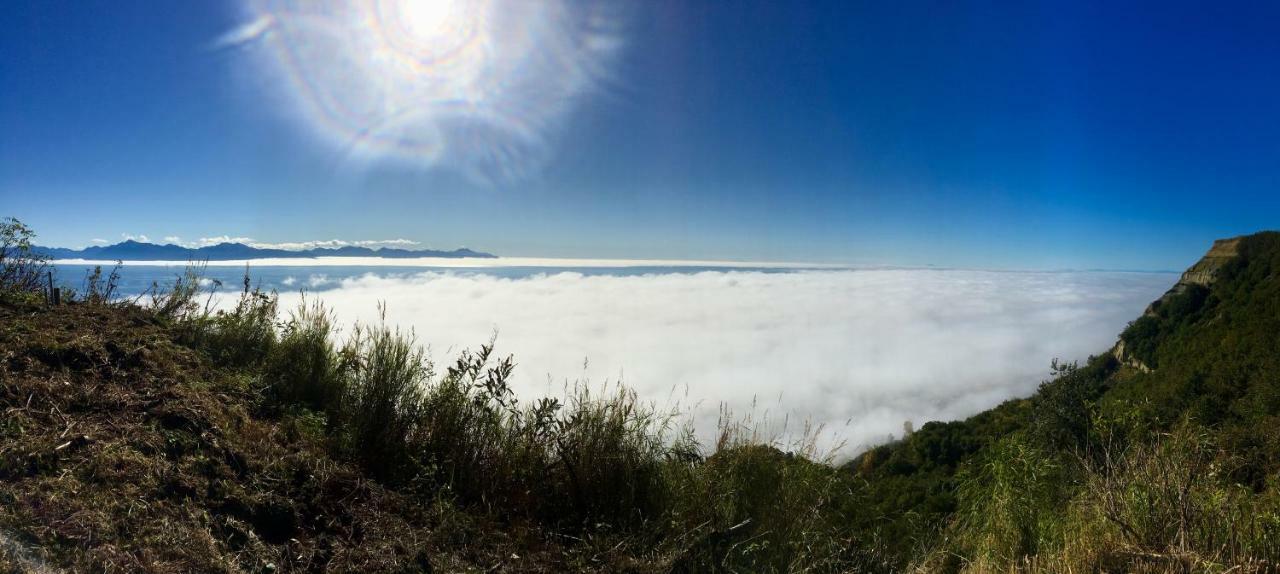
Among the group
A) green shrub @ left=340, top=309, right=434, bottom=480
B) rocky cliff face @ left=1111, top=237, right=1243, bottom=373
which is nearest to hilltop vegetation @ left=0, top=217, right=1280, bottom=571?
green shrub @ left=340, top=309, right=434, bottom=480

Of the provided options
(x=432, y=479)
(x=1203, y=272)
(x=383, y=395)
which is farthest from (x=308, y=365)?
(x=1203, y=272)

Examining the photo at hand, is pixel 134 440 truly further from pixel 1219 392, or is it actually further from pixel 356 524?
pixel 1219 392

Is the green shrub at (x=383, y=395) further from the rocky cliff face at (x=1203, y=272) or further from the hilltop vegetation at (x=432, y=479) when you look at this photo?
the rocky cliff face at (x=1203, y=272)

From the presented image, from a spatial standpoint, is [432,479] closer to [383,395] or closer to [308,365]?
[383,395]

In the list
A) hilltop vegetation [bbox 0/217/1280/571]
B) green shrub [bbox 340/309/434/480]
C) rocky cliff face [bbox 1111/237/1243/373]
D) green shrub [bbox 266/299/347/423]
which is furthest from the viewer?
rocky cliff face [bbox 1111/237/1243/373]

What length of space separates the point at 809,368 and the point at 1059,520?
643 ft

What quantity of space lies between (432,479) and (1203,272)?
71.8 meters

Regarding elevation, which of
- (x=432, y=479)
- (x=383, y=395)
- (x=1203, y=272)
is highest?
(x=1203, y=272)

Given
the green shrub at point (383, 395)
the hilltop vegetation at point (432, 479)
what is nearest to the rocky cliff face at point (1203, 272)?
the hilltop vegetation at point (432, 479)

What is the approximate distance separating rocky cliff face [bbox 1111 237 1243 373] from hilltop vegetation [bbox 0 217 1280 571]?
59026 mm

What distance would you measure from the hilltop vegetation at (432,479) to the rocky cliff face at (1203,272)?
59.0 metres

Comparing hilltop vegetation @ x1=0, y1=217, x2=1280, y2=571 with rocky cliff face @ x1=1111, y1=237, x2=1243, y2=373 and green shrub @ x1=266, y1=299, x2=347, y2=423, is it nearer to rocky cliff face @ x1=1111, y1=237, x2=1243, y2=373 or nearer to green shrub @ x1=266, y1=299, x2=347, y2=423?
green shrub @ x1=266, y1=299, x2=347, y2=423

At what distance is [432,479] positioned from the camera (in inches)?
125

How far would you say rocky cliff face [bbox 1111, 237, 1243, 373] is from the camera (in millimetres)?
48822
